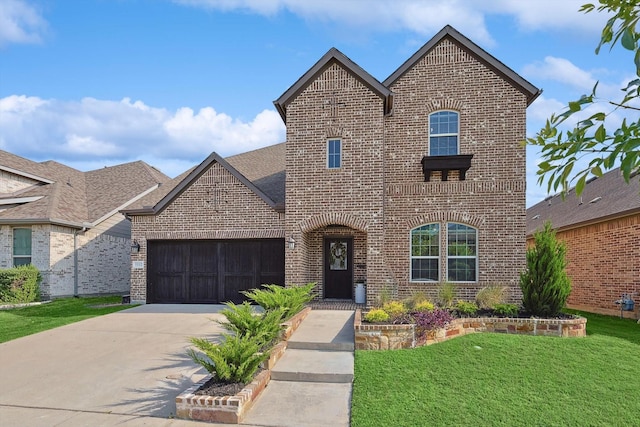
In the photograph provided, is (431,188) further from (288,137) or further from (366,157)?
(288,137)

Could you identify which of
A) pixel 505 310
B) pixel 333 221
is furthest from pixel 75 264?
pixel 505 310

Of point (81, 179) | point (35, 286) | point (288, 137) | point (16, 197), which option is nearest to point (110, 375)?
point (288, 137)

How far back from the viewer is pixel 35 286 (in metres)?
15.0

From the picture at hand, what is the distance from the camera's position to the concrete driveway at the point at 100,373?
17.5 feet

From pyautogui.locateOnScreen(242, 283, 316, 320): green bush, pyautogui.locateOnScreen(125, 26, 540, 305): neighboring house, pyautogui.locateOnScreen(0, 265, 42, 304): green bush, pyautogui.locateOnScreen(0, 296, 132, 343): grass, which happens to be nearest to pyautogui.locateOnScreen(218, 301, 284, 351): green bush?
pyautogui.locateOnScreen(242, 283, 316, 320): green bush

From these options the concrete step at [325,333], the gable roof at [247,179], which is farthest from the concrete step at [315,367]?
the gable roof at [247,179]

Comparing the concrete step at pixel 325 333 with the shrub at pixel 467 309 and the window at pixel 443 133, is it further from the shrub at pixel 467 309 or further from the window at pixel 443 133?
the window at pixel 443 133

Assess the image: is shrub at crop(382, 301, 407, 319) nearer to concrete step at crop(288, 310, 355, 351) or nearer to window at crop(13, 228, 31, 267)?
concrete step at crop(288, 310, 355, 351)

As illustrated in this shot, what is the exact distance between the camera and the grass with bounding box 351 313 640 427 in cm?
512

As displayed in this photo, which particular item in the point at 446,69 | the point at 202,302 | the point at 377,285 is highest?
the point at 446,69

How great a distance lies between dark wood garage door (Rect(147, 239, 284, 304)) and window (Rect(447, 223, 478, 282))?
5.30 m

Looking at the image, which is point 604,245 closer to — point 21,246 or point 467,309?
point 467,309

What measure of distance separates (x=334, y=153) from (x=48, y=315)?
9.83 m

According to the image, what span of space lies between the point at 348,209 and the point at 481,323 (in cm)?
477
